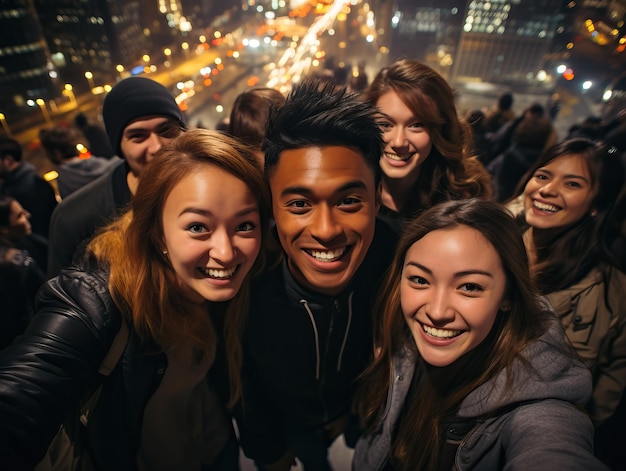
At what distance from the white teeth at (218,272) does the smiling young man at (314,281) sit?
34 centimetres

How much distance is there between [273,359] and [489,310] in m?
1.38

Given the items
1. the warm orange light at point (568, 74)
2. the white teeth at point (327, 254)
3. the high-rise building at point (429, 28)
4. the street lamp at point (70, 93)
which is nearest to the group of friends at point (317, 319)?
the white teeth at point (327, 254)

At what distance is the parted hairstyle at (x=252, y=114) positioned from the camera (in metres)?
3.12

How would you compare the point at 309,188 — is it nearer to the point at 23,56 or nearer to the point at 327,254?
the point at 327,254

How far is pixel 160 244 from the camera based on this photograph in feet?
5.64

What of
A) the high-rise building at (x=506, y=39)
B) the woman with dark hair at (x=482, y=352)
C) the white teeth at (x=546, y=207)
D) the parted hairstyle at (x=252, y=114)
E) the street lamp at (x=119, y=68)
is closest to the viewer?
the woman with dark hair at (x=482, y=352)

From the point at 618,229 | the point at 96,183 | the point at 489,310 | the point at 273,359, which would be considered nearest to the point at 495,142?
the point at 618,229

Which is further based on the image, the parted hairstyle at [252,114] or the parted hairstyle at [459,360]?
the parted hairstyle at [252,114]

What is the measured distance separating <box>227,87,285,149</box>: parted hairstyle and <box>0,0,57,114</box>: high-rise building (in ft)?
38.6

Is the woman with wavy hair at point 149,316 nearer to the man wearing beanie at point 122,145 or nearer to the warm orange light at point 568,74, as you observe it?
the man wearing beanie at point 122,145

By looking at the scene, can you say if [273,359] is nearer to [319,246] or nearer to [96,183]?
[319,246]

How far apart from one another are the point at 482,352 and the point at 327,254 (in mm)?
1011

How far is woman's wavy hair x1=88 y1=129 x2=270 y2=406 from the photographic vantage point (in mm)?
1570

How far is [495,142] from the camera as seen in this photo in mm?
6094
